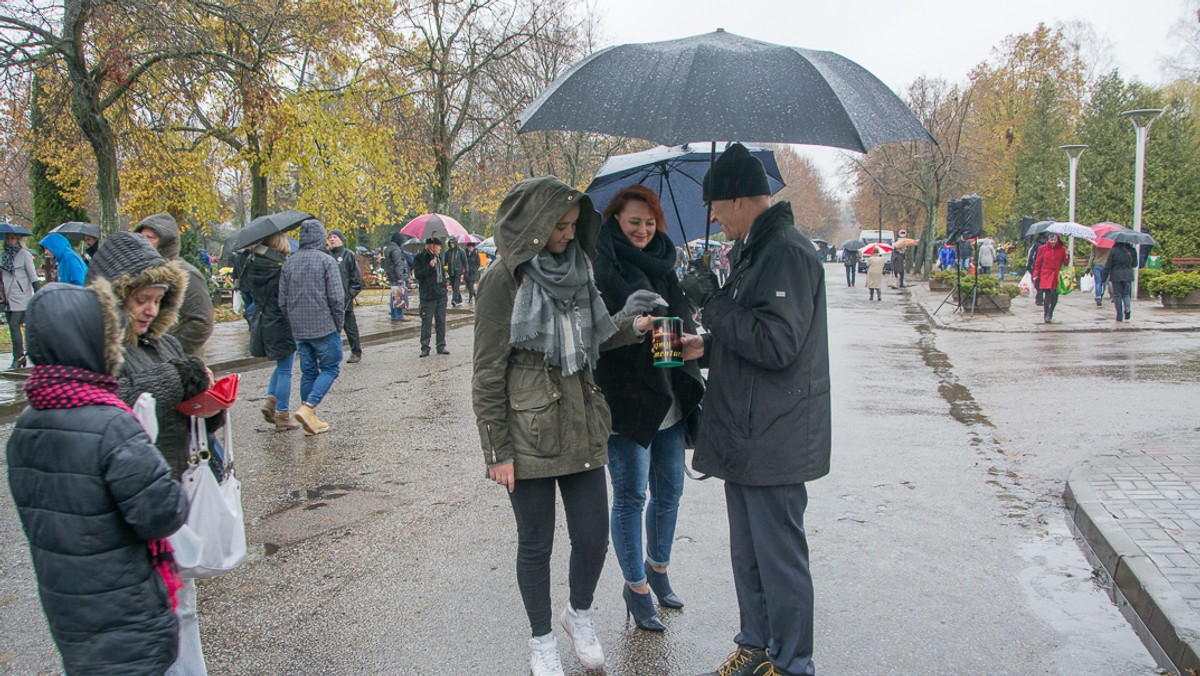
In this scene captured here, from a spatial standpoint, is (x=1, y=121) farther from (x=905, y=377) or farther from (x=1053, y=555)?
(x=1053, y=555)

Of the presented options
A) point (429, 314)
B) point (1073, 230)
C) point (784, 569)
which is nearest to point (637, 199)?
point (784, 569)

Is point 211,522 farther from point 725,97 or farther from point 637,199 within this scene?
point 725,97

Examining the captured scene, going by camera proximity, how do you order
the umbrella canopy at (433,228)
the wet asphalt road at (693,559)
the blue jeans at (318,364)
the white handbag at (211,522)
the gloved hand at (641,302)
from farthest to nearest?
the umbrella canopy at (433,228)
the blue jeans at (318,364)
the wet asphalt road at (693,559)
the gloved hand at (641,302)
the white handbag at (211,522)

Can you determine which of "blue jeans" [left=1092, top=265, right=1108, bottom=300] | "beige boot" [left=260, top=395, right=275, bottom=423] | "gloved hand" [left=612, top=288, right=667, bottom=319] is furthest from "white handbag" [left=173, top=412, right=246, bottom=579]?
"blue jeans" [left=1092, top=265, right=1108, bottom=300]

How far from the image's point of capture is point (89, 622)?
2.33 metres

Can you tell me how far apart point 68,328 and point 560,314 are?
149 cm

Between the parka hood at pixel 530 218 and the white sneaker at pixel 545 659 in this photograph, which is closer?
the parka hood at pixel 530 218

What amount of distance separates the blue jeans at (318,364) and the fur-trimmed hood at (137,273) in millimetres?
4433

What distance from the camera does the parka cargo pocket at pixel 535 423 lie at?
3029 millimetres

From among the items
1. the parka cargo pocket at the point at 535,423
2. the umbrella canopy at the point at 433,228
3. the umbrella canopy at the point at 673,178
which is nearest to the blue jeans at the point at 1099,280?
the umbrella canopy at the point at 433,228

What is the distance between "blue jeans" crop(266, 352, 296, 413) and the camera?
7754 mm

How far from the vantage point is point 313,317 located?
7469 millimetres

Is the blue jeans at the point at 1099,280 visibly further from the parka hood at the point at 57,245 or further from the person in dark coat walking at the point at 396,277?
the parka hood at the point at 57,245

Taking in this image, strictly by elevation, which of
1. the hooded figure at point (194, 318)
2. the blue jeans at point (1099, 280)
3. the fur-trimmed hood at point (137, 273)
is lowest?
the blue jeans at point (1099, 280)
